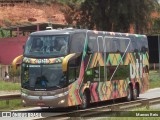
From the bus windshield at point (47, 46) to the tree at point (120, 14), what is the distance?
135 feet

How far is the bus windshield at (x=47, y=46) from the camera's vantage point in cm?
1928

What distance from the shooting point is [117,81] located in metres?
23.4

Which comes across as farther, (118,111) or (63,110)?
(63,110)

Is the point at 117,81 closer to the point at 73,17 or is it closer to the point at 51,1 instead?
the point at 73,17

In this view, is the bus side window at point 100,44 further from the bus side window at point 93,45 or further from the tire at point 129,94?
the tire at point 129,94

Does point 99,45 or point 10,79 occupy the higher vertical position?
point 99,45

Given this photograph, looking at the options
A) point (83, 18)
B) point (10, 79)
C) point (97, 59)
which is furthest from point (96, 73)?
point (83, 18)

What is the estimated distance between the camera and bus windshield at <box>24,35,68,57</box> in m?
19.3

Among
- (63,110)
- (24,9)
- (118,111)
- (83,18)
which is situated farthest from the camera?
(24,9)

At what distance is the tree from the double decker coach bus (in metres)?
37.7

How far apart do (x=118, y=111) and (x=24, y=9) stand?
9021cm

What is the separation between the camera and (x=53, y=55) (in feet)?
62.8

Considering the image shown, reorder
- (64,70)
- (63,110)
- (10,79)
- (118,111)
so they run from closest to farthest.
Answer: (118,111)
(64,70)
(63,110)
(10,79)

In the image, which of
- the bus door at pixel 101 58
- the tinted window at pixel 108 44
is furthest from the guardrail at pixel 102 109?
the tinted window at pixel 108 44
